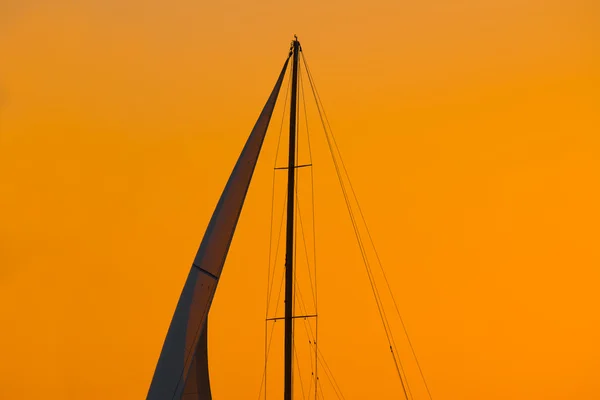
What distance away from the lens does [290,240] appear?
38.9m

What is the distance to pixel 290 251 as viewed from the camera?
38.8 meters

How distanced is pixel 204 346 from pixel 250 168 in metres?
4.03

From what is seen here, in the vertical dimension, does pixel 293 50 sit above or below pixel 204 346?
above

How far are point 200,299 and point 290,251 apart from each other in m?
2.24

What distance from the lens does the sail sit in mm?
37719

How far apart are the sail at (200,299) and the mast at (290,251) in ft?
2.48

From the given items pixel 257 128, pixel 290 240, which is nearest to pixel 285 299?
pixel 290 240

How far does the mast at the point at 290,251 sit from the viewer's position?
38.2 m

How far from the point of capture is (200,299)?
125ft

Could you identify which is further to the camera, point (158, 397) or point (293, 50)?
point (293, 50)

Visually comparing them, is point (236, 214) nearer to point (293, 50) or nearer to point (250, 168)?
point (250, 168)

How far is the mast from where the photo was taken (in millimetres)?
38188

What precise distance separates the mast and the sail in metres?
0.76

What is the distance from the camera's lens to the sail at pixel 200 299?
37.7 meters
